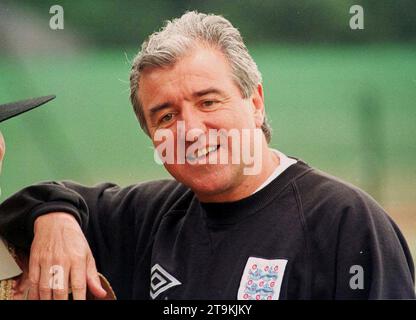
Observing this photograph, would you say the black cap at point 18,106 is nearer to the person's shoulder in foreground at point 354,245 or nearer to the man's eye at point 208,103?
the man's eye at point 208,103

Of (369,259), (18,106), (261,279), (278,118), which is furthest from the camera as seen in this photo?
(278,118)

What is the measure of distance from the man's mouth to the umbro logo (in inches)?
15.4

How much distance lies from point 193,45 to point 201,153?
13.4 inches

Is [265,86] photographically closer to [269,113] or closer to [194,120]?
[269,113]

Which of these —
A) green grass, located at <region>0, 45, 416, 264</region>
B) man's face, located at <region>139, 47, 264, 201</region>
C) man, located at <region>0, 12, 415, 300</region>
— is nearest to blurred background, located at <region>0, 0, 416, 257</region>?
green grass, located at <region>0, 45, 416, 264</region>

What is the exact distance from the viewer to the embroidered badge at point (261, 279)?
2.20 metres

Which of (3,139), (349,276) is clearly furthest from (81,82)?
(349,276)

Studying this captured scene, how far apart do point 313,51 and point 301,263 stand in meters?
0.75

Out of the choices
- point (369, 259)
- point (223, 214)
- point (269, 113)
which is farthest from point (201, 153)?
point (369, 259)

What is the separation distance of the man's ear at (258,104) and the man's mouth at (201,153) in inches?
7.3

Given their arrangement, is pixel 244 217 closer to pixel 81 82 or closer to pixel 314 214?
pixel 314 214

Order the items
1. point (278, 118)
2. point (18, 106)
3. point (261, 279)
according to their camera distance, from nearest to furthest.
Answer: point (261, 279), point (18, 106), point (278, 118)

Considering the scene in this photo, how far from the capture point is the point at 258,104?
2391 mm

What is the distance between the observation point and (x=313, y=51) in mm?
2479
